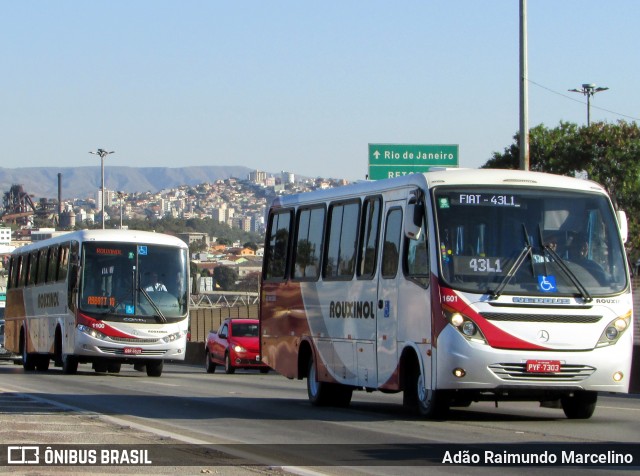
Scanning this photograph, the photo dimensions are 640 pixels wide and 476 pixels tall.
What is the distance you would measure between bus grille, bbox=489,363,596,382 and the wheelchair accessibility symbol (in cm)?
87

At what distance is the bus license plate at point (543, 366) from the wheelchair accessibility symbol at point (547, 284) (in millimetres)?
804

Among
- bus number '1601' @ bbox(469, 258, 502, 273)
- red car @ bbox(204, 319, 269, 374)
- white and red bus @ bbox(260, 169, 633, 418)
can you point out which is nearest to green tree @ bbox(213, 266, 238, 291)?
red car @ bbox(204, 319, 269, 374)

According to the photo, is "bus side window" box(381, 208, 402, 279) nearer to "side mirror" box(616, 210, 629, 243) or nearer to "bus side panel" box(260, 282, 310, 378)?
"side mirror" box(616, 210, 629, 243)

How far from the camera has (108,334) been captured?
30766 millimetres

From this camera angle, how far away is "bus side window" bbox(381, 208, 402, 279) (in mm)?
16672

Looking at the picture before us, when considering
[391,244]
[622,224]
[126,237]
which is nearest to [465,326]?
[391,244]

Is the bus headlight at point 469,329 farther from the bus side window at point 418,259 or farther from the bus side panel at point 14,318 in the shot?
the bus side panel at point 14,318

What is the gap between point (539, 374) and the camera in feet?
49.3

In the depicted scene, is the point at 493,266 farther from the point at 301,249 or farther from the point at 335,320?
the point at 301,249

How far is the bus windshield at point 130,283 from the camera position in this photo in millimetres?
30891

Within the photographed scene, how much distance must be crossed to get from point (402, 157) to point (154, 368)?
9998 millimetres

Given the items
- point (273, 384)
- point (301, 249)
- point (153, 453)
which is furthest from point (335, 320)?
point (273, 384)

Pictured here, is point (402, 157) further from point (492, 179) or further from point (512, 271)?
point (512, 271)

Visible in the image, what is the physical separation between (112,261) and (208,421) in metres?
15.3
